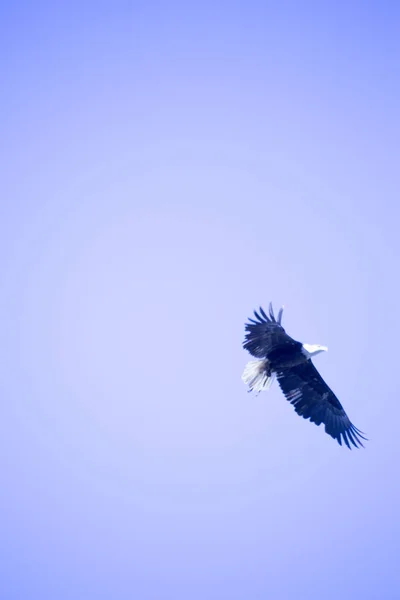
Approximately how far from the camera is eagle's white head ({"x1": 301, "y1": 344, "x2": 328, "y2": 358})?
13.9 metres

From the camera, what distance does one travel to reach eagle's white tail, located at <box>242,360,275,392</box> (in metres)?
14.0

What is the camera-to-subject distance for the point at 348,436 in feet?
48.6

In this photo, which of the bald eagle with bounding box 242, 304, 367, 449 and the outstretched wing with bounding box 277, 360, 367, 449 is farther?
the outstretched wing with bounding box 277, 360, 367, 449

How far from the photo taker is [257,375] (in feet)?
46.2

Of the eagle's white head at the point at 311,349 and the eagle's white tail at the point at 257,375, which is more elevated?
the eagle's white head at the point at 311,349

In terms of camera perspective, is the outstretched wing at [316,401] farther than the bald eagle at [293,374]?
Yes

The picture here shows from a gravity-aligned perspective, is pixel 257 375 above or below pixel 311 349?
below

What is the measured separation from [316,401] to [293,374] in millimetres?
780

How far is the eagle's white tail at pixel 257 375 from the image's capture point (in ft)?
46.0

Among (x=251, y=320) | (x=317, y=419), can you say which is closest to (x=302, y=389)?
(x=317, y=419)

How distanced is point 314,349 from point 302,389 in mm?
1136

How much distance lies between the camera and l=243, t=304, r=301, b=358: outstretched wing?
13109 mm

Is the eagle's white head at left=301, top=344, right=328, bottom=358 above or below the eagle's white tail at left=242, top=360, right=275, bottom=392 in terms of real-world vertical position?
above

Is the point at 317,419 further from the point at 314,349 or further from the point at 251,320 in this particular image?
the point at 251,320
